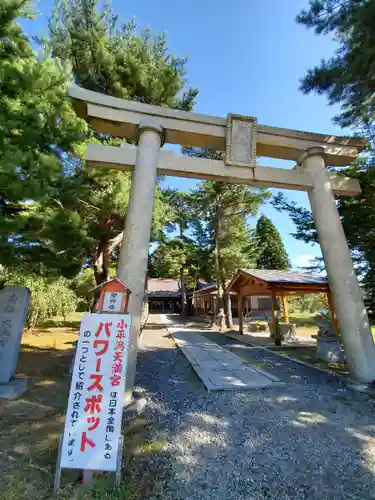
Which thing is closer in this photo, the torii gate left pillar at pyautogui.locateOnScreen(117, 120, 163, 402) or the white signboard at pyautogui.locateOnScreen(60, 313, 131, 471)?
the white signboard at pyautogui.locateOnScreen(60, 313, 131, 471)

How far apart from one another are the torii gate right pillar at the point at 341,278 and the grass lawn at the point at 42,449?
13.0 ft

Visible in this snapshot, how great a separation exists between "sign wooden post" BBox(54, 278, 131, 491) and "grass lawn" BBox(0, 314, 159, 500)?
0.44 ft

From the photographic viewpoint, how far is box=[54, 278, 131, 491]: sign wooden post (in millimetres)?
2357

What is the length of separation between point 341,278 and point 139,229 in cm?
401

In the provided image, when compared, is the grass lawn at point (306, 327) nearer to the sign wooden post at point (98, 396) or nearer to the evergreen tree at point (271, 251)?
the evergreen tree at point (271, 251)

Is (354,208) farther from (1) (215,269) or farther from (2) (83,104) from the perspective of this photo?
(1) (215,269)

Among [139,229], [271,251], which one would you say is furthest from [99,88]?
[271,251]

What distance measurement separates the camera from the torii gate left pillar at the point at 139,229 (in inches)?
166

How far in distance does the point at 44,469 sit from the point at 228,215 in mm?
16060

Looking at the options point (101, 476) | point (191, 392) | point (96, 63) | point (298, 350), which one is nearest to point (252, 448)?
point (101, 476)

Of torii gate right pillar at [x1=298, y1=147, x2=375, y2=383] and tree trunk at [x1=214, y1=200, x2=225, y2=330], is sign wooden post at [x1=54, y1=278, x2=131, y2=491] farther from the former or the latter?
tree trunk at [x1=214, y1=200, x2=225, y2=330]

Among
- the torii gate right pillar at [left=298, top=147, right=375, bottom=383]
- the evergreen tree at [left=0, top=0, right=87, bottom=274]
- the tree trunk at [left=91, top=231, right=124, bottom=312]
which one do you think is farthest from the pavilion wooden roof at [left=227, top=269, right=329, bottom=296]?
the evergreen tree at [left=0, top=0, right=87, bottom=274]

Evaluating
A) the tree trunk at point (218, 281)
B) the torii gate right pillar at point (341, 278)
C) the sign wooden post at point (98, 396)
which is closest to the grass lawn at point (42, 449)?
the sign wooden post at point (98, 396)

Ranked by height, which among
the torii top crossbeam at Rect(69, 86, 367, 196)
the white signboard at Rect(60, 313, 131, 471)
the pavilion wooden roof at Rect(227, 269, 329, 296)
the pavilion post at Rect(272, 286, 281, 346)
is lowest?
the white signboard at Rect(60, 313, 131, 471)
